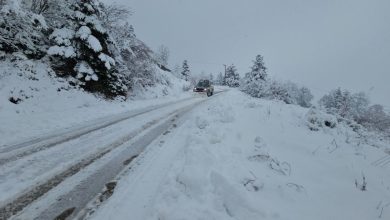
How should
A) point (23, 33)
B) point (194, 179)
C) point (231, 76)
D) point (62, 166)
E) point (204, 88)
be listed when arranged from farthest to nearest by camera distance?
point (231, 76) → point (204, 88) → point (23, 33) → point (62, 166) → point (194, 179)

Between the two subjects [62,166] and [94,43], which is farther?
[94,43]

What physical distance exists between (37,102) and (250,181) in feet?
35.0

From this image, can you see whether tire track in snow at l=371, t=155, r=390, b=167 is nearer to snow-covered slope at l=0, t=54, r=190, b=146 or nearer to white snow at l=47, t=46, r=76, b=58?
snow-covered slope at l=0, t=54, r=190, b=146

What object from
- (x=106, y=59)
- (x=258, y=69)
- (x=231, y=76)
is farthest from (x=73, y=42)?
(x=231, y=76)

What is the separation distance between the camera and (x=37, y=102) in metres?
11.2

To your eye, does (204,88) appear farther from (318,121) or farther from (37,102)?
(318,121)

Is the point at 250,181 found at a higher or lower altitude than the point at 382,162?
higher

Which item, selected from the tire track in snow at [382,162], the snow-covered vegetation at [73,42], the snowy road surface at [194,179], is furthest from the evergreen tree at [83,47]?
the tire track in snow at [382,162]

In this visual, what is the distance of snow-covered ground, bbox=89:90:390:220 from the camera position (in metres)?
3.44

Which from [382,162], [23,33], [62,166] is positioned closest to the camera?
[62,166]

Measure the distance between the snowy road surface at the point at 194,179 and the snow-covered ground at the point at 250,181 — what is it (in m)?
0.02

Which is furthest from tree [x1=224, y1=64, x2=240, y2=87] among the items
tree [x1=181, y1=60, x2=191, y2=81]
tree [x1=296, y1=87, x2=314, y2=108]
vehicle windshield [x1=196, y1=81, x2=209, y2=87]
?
vehicle windshield [x1=196, y1=81, x2=209, y2=87]

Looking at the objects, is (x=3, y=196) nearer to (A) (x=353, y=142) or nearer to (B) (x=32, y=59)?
(A) (x=353, y=142)

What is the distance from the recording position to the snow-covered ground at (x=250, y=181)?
344cm
